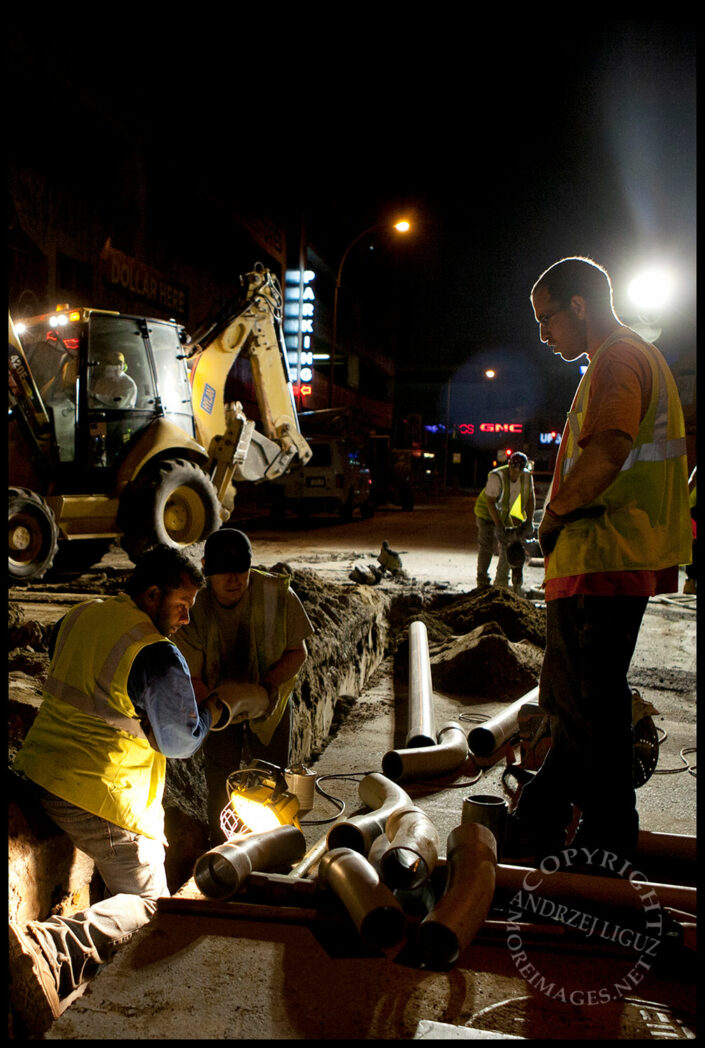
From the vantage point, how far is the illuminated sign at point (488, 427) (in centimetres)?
6931

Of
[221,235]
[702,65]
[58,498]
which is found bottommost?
[58,498]

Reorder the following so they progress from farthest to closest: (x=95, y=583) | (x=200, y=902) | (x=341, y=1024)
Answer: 1. (x=95, y=583)
2. (x=200, y=902)
3. (x=341, y=1024)

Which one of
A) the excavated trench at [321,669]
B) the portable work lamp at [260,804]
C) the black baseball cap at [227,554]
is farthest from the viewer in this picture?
the black baseball cap at [227,554]

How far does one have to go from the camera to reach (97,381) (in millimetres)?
8805

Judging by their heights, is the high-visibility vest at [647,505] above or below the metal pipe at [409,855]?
above

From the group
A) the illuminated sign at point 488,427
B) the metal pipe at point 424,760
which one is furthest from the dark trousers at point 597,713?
the illuminated sign at point 488,427

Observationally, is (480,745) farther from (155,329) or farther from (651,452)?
(155,329)

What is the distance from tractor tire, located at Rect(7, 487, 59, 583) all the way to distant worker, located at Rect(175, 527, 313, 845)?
4.70 m

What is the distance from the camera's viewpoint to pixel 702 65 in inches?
63.1

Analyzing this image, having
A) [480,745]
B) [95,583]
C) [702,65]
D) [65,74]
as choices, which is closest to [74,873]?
[480,745]

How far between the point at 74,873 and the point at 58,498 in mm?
6075

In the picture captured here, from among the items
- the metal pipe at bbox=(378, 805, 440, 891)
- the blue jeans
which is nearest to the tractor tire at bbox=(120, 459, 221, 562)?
the blue jeans

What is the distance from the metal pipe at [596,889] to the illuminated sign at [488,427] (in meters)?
66.8

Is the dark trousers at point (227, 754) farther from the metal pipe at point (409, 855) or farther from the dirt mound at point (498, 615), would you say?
the dirt mound at point (498, 615)
